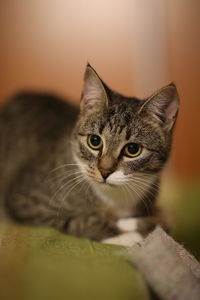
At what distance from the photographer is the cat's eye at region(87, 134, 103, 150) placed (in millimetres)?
1233

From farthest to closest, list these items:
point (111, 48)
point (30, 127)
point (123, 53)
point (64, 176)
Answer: point (123, 53) < point (111, 48) < point (30, 127) < point (64, 176)

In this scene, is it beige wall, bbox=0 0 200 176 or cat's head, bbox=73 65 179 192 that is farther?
beige wall, bbox=0 0 200 176

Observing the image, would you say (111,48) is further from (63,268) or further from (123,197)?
(63,268)

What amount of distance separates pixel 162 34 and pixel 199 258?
1.38 metres

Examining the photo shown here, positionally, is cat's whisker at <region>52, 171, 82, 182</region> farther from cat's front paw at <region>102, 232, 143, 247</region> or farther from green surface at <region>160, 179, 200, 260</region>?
green surface at <region>160, 179, 200, 260</region>

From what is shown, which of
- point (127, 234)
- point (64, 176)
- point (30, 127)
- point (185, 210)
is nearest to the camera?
point (127, 234)

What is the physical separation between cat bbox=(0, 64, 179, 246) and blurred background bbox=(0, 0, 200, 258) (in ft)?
0.75

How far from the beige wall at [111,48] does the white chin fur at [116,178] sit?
1.75 ft

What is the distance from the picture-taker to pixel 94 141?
4.11ft

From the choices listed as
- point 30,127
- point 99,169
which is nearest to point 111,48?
point 30,127

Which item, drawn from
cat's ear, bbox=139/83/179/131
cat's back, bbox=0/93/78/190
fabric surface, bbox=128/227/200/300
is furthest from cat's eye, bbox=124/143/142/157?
cat's back, bbox=0/93/78/190

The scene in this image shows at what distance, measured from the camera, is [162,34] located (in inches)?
81.6

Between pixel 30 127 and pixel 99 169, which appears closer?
pixel 99 169

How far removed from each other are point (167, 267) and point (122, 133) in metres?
0.45
